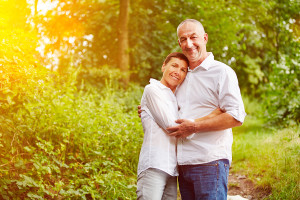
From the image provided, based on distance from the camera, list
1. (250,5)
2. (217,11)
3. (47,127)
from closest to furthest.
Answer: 1. (47,127)
2. (217,11)
3. (250,5)

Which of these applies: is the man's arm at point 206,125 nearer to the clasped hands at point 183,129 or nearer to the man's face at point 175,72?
the clasped hands at point 183,129

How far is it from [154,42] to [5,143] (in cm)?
1000

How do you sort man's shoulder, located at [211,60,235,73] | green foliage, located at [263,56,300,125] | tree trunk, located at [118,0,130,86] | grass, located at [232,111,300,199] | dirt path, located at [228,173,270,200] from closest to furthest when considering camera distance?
1. man's shoulder, located at [211,60,235,73]
2. grass, located at [232,111,300,199]
3. dirt path, located at [228,173,270,200]
4. green foliage, located at [263,56,300,125]
5. tree trunk, located at [118,0,130,86]

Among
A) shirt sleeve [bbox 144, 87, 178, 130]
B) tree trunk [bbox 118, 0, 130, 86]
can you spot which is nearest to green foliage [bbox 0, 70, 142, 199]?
shirt sleeve [bbox 144, 87, 178, 130]

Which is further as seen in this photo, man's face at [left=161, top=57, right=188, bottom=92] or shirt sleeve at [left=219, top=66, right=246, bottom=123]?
man's face at [left=161, top=57, right=188, bottom=92]

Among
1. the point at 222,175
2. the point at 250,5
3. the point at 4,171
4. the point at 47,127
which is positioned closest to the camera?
the point at 222,175

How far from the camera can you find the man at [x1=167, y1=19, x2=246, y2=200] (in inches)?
102

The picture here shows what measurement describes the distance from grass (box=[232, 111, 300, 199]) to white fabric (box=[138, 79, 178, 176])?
2404 mm

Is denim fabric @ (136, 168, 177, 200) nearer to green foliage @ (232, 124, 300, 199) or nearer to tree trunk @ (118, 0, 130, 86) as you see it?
green foliage @ (232, 124, 300, 199)

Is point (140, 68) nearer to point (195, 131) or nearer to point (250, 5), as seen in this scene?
point (250, 5)

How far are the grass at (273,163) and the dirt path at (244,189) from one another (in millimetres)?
79

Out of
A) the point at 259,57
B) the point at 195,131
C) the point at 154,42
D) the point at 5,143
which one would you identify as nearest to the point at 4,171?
the point at 5,143

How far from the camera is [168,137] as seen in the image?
2742mm

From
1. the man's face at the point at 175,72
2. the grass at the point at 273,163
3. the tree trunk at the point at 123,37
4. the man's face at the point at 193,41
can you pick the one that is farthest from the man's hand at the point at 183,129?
the tree trunk at the point at 123,37
